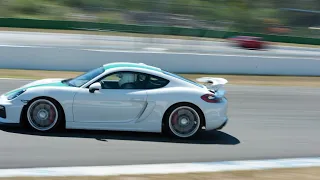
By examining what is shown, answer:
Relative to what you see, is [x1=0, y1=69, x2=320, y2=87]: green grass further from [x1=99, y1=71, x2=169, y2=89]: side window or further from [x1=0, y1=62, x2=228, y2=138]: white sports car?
[x1=99, y1=71, x2=169, y2=89]: side window

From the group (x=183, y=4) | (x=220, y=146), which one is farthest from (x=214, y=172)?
(x=183, y=4)

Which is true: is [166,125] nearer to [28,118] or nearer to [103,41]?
[28,118]

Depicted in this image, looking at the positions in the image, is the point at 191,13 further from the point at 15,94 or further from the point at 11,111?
the point at 11,111

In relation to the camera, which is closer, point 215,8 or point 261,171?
point 261,171

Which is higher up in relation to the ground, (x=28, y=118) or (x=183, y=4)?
(x=183, y=4)

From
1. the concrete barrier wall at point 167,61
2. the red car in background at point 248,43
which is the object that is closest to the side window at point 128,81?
the concrete barrier wall at point 167,61

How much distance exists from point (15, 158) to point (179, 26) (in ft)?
90.5

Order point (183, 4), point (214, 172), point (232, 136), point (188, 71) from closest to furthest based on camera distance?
1. point (214, 172)
2. point (232, 136)
3. point (188, 71)
4. point (183, 4)

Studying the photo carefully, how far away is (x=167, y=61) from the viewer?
19.4 meters

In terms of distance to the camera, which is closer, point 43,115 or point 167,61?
point 43,115

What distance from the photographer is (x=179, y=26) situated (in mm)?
33531

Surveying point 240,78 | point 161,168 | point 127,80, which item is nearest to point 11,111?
point 127,80

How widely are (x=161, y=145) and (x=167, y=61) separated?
38.2 ft

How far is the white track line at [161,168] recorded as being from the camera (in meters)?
5.80
